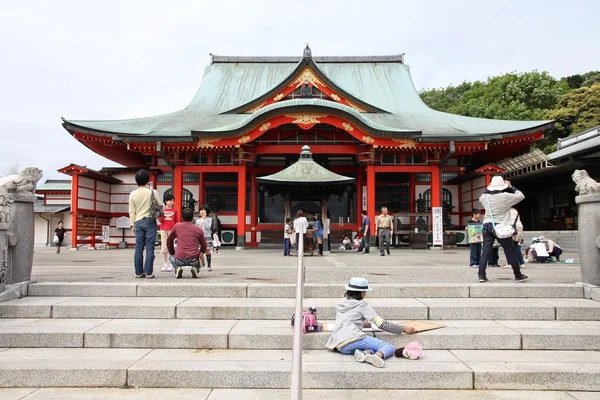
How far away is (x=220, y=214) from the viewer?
20.1 metres

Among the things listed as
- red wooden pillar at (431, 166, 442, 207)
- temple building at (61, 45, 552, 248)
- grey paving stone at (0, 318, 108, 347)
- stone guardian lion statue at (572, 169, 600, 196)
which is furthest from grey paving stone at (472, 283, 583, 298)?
red wooden pillar at (431, 166, 442, 207)

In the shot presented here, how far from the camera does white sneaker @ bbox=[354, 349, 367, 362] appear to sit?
426cm

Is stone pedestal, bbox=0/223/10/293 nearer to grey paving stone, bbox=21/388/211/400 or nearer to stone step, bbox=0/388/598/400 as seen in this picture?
stone step, bbox=0/388/598/400

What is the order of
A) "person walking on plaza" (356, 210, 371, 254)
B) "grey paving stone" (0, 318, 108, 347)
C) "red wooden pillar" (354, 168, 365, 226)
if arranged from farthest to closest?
1. "red wooden pillar" (354, 168, 365, 226)
2. "person walking on plaza" (356, 210, 371, 254)
3. "grey paving stone" (0, 318, 108, 347)

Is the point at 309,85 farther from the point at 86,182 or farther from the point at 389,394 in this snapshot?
the point at 389,394

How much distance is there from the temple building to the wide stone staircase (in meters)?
10.4

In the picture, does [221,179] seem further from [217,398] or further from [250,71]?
[217,398]

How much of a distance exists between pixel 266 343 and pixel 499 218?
4.41 meters

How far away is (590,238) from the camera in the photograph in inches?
245

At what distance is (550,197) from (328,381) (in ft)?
75.6

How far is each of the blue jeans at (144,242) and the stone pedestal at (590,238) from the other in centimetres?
671

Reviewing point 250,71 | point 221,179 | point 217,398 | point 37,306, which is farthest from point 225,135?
point 217,398

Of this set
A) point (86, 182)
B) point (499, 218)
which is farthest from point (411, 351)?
point (86, 182)

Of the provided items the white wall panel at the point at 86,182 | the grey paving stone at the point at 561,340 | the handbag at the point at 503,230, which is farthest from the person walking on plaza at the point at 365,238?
the white wall panel at the point at 86,182
